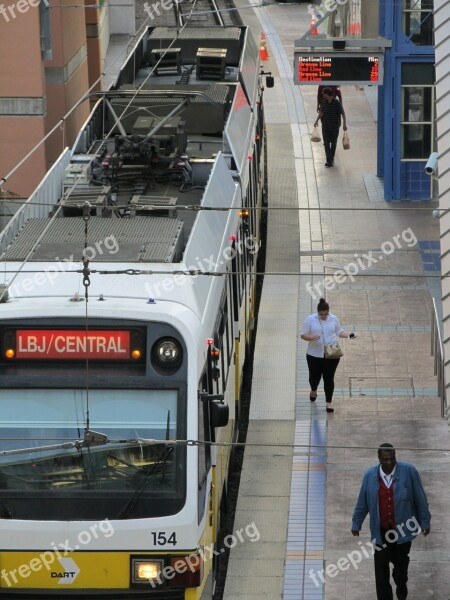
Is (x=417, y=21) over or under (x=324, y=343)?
over

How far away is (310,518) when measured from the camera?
45.1 feet

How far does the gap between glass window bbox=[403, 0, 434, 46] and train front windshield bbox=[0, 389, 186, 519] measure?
1532 cm

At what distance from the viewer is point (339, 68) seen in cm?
2270

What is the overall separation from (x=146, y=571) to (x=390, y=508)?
2114 millimetres

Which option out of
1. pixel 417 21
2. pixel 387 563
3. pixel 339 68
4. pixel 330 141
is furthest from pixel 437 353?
pixel 330 141

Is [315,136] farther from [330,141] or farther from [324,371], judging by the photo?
[324,371]

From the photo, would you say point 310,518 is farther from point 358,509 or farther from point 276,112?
point 276,112

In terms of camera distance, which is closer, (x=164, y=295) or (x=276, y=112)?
(x=164, y=295)

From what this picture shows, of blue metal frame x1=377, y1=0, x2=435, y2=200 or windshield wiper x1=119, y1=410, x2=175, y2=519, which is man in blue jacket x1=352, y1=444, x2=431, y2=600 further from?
blue metal frame x1=377, y1=0, x2=435, y2=200

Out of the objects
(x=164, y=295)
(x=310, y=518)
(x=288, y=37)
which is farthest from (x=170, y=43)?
(x=288, y=37)

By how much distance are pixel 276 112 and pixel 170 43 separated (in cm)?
1097

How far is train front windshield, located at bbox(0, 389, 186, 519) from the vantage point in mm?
10438

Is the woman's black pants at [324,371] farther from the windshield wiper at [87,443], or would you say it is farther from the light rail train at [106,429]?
the windshield wiper at [87,443]

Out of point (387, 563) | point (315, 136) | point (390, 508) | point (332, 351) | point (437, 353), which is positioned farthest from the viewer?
point (315, 136)
